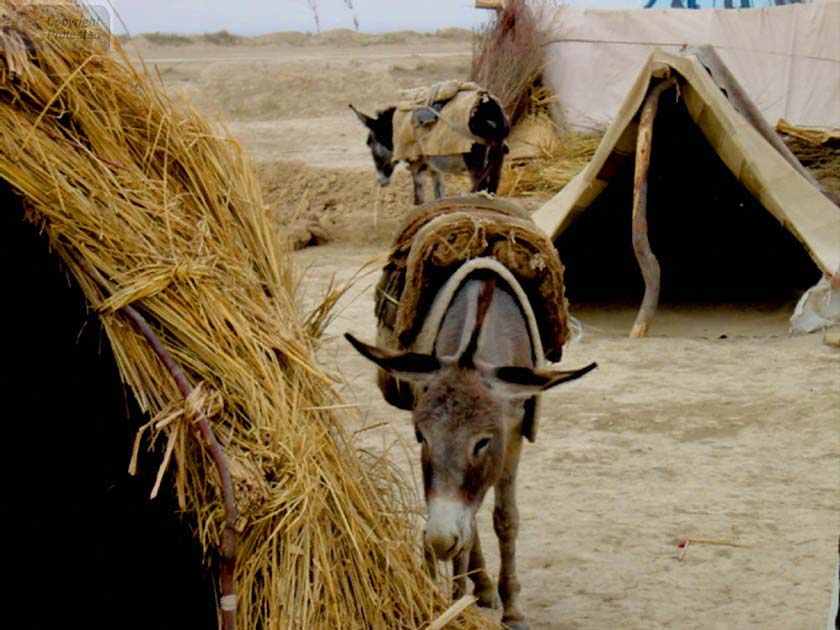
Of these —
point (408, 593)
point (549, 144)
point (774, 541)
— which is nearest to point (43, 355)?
point (408, 593)

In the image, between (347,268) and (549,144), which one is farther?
(549,144)

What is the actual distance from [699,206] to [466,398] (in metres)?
6.91

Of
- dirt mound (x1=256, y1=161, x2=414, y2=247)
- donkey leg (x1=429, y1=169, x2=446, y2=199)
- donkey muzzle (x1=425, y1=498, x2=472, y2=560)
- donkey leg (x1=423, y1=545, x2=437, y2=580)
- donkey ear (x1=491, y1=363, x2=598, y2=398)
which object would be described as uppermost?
donkey ear (x1=491, y1=363, x2=598, y2=398)

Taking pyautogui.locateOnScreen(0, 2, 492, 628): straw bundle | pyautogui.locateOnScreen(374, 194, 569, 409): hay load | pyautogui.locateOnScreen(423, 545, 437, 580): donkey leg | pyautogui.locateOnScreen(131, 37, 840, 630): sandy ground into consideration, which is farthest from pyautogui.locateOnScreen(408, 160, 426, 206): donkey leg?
pyautogui.locateOnScreen(423, 545, 437, 580): donkey leg

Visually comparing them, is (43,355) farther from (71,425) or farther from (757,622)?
(757,622)

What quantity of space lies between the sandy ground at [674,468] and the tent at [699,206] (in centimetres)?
68

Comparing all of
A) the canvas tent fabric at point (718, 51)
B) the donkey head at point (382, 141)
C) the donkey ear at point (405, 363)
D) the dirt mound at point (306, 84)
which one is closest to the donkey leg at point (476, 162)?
the donkey head at point (382, 141)

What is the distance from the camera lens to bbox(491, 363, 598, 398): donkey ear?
3670mm

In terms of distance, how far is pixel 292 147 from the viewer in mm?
18531

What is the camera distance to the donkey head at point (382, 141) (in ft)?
42.8

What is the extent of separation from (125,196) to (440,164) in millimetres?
8729

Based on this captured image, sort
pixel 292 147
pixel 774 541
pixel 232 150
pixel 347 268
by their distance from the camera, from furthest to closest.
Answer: pixel 292 147, pixel 347 268, pixel 774 541, pixel 232 150

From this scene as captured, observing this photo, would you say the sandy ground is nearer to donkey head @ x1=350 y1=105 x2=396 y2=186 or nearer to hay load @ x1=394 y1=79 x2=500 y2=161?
hay load @ x1=394 y1=79 x2=500 y2=161

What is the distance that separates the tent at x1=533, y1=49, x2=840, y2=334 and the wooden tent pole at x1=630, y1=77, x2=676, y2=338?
75mm
